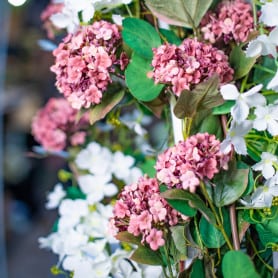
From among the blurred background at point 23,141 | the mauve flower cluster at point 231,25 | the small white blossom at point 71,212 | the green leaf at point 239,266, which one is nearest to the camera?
the green leaf at point 239,266

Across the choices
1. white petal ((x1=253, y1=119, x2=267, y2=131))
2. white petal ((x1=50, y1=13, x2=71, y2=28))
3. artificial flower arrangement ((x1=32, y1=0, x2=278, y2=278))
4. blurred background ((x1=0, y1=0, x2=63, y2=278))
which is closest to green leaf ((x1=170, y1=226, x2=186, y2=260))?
artificial flower arrangement ((x1=32, y1=0, x2=278, y2=278))

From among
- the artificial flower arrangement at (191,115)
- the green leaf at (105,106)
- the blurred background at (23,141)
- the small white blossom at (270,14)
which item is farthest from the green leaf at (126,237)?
the blurred background at (23,141)

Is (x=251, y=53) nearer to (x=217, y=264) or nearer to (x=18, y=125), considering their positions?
(x=217, y=264)

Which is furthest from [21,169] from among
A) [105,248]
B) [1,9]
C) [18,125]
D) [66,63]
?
[66,63]

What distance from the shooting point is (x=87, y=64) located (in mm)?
475

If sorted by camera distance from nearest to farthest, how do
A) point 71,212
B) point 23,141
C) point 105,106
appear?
point 105,106 < point 71,212 < point 23,141

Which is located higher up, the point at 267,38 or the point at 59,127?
the point at 267,38

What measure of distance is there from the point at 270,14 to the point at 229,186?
0.48ft

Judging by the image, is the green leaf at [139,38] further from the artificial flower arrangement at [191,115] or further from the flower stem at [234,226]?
the flower stem at [234,226]

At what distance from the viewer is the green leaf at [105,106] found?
51 centimetres

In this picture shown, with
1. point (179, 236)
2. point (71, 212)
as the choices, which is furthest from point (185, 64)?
point (71, 212)

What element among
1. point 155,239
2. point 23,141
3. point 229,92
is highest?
point 229,92

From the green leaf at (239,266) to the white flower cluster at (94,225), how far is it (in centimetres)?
14

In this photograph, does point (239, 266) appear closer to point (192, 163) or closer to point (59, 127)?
point (192, 163)
